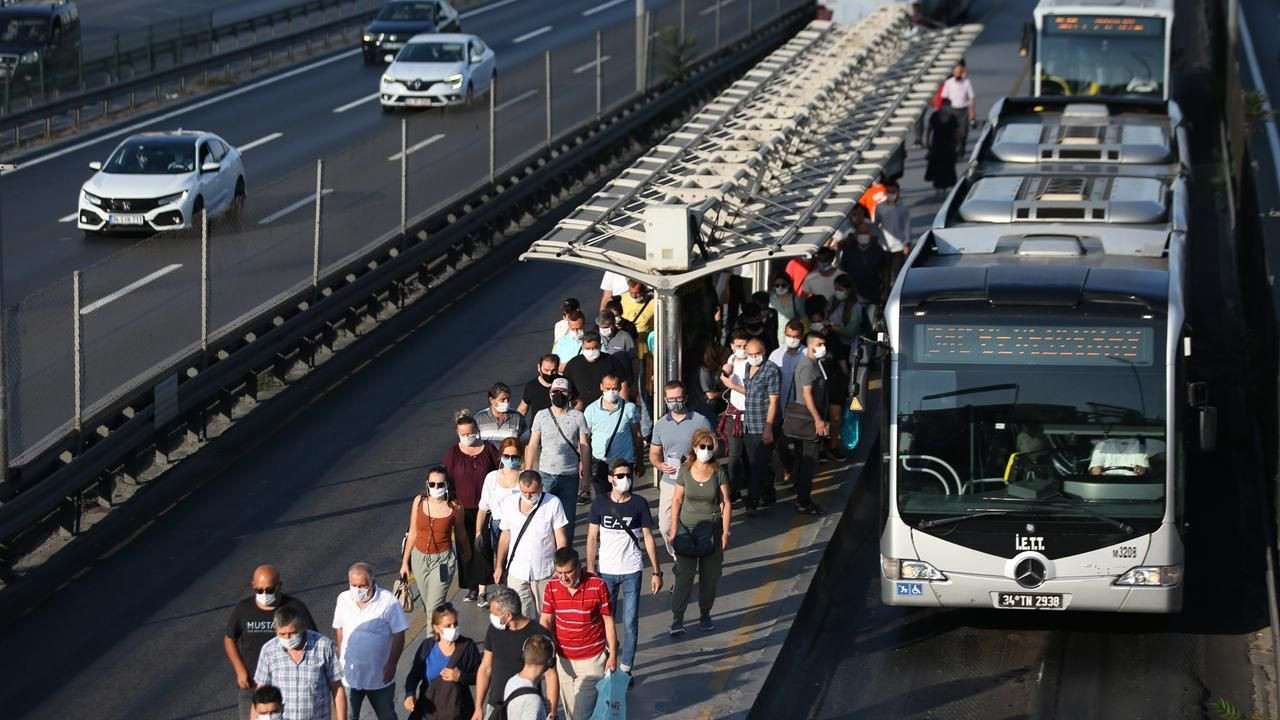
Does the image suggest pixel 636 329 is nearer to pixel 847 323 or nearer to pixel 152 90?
pixel 847 323

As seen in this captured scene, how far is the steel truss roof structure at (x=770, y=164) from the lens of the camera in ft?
57.5

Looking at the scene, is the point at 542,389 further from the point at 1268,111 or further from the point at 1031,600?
the point at 1268,111

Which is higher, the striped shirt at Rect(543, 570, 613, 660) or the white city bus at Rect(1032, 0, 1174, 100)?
the white city bus at Rect(1032, 0, 1174, 100)

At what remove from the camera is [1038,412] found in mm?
14109

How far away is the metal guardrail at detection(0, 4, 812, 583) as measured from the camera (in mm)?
15984

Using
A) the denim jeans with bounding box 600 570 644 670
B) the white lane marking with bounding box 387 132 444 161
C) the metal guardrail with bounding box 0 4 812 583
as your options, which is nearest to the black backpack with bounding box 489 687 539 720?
the denim jeans with bounding box 600 570 644 670

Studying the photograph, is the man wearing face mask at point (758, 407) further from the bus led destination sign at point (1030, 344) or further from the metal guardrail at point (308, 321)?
the metal guardrail at point (308, 321)

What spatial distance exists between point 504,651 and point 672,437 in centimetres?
432

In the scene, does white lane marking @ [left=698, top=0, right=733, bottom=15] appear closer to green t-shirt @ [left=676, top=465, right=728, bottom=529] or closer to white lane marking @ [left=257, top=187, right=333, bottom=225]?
white lane marking @ [left=257, top=187, right=333, bottom=225]

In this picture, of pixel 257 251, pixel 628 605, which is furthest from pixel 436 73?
pixel 628 605

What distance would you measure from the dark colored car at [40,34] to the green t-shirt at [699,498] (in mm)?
26830

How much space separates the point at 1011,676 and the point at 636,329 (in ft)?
19.5

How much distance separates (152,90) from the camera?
133ft

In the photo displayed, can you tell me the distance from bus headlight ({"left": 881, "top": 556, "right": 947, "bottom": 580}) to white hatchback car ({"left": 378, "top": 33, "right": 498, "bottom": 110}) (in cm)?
2336
